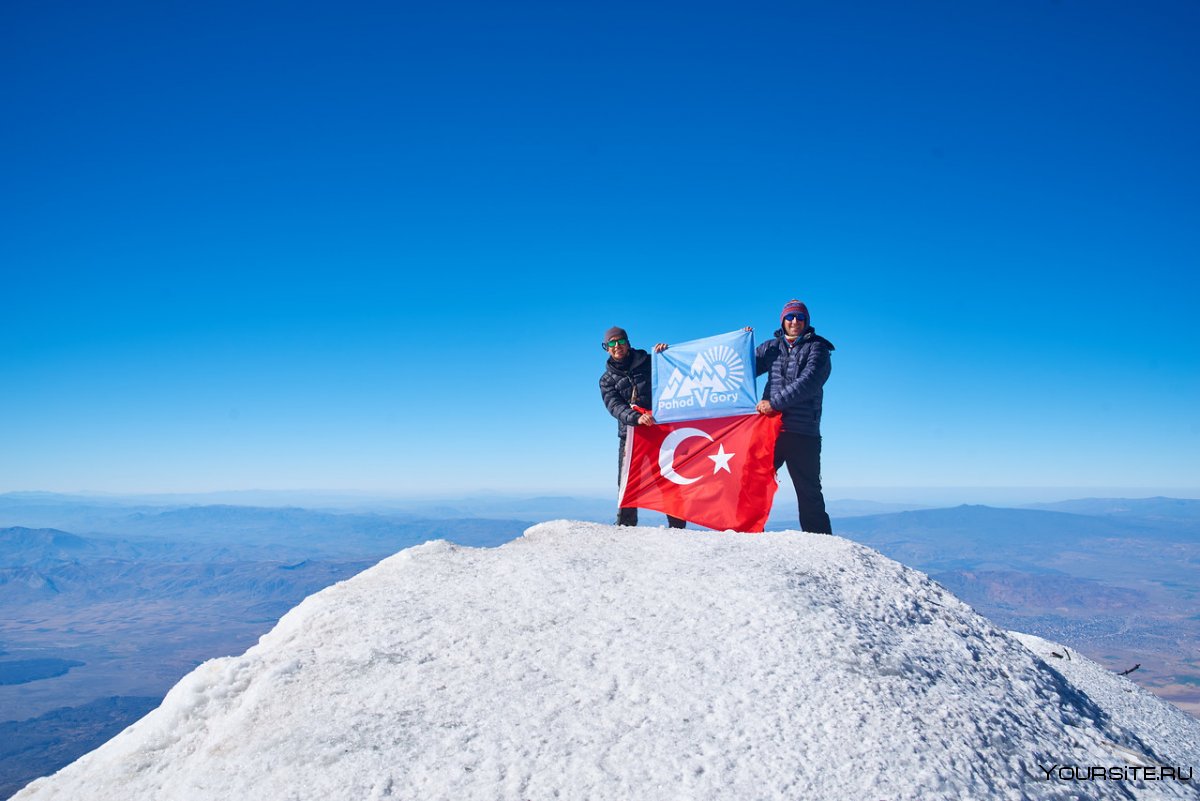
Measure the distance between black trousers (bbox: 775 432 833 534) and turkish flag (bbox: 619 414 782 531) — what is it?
274 mm

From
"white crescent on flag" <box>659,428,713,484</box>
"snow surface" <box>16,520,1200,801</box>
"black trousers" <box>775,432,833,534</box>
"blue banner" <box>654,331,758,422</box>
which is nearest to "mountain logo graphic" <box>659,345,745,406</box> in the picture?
"blue banner" <box>654,331,758,422</box>

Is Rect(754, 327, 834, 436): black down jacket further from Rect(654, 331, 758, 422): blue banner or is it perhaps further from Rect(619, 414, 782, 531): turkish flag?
Rect(654, 331, 758, 422): blue banner

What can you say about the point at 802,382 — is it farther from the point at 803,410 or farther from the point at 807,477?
the point at 807,477

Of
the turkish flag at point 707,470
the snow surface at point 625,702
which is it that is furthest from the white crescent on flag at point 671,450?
the snow surface at point 625,702

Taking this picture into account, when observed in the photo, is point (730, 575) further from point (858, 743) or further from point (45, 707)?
point (45, 707)

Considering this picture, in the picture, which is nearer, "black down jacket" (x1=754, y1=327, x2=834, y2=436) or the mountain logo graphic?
"black down jacket" (x1=754, y1=327, x2=834, y2=436)

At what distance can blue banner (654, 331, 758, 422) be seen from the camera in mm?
10219

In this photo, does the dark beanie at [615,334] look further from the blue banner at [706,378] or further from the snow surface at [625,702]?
the snow surface at [625,702]

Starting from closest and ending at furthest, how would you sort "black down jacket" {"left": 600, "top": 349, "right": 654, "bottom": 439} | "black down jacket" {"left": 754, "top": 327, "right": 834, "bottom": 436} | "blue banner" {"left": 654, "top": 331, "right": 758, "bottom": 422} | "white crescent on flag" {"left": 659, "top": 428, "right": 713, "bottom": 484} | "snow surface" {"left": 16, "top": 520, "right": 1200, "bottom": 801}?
"snow surface" {"left": 16, "top": 520, "right": 1200, "bottom": 801} < "black down jacket" {"left": 754, "top": 327, "right": 834, "bottom": 436} < "blue banner" {"left": 654, "top": 331, "right": 758, "bottom": 422} < "white crescent on flag" {"left": 659, "top": 428, "right": 713, "bottom": 484} < "black down jacket" {"left": 600, "top": 349, "right": 654, "bottom": 439}

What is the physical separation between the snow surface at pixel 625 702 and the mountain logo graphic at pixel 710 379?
12.1 ft

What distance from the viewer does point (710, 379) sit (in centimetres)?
1054

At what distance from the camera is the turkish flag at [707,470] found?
9719 mm

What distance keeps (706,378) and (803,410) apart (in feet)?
5.65

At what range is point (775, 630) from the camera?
217 inches
